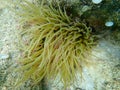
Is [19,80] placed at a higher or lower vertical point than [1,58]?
lower

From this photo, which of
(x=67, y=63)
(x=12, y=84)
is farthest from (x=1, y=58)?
(x=67, y=63)

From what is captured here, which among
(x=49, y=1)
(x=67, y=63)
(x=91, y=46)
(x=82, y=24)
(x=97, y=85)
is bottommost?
(x=97, y=85)

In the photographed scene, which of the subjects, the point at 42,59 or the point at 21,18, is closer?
the point at 42,59

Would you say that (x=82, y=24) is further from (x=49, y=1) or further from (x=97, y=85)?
(x=97, y=85)
